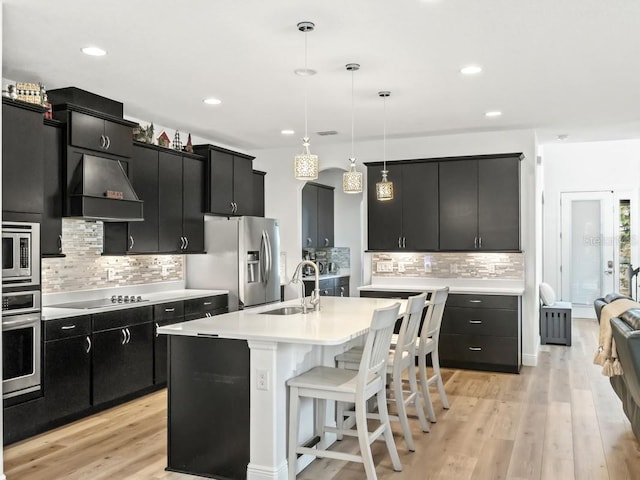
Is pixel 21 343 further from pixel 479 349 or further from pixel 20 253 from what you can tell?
pixel 479 349

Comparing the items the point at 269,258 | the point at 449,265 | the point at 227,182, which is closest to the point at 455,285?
the point at 449,265

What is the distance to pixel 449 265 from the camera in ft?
22.5

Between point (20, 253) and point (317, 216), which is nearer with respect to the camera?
point (20, 253)

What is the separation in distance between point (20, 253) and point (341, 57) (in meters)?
2.49

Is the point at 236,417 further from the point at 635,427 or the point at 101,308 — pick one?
the point at 635,427

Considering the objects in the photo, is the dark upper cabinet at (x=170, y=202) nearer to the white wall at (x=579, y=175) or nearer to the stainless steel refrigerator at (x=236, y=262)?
the stainless steel refrigerator at (x=236, y=262)

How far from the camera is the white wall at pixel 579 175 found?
9602 millimetres

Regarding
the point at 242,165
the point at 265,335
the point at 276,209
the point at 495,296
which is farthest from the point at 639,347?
the point at 276,209

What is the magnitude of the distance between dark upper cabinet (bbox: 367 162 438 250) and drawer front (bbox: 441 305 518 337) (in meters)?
0.84

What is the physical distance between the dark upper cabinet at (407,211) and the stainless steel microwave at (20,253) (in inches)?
155

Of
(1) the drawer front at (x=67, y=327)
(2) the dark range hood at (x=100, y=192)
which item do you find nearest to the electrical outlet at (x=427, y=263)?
(2) the dark range hood at (x=100, y=192)

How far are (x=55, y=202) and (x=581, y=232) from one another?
8.41 meters

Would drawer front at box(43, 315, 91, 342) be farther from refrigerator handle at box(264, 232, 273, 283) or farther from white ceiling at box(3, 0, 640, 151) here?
refrigerator handle at box(264, 232, 273, 283)

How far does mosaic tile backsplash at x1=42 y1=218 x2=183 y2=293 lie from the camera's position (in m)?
4.92
